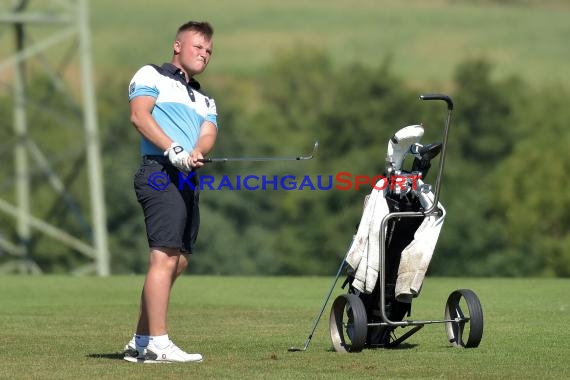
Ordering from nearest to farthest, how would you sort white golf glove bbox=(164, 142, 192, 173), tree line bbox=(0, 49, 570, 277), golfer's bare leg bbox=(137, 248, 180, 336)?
white golf glove bbox=(164, 142, 192, 173)
golfer's bare leg bbox=(137, 248, 180, 336)
tree line bbox=(0, 49, 570, 277)

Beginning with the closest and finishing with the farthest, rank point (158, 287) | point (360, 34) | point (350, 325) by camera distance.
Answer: point (158, 287) < point (350, 325) < point (360, 34)

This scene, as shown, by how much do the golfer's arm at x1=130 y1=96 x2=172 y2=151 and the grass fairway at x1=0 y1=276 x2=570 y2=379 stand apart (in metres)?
1.40

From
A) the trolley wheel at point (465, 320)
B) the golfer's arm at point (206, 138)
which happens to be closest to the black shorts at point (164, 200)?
the golfer's arm at point (206, 138)

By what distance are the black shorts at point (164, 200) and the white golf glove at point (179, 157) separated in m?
0.23

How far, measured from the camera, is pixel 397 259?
33.9ft

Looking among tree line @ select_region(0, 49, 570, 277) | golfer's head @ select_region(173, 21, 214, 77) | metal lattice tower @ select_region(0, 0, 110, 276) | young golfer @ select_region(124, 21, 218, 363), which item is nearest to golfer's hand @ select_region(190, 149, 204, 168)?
young golfer @ select_region(124, 21, 218, 363)

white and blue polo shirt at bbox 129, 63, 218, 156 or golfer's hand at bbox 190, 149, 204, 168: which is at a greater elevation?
white and blue polo shirt at bbox 129, 63, 218, 156

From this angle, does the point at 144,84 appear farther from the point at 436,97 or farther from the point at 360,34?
the point at 360,34

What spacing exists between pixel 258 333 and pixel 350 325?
1658 millimetres

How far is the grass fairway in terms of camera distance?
8.88 meters

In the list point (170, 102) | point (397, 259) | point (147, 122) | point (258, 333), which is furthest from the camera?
point (258, 333)

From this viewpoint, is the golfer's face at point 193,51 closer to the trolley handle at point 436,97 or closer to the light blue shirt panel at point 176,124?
the light blue shirt panel at point 176,124

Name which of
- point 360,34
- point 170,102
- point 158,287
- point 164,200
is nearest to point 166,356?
point 158,287

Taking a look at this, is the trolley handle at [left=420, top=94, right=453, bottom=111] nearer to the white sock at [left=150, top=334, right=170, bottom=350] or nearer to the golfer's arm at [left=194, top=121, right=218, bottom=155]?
the golfer's arm at [left=194, top=121, right=218, bottom=155]
